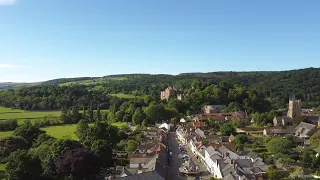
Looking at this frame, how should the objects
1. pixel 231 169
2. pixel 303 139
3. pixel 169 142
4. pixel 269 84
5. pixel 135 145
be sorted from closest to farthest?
pixel 231 169, pixel 135 145, pixel 303 139, pixel 169 142, pixel 269 84

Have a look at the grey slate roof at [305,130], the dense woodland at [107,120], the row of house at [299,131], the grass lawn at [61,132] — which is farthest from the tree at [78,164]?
the grey slate roof at [305,130]

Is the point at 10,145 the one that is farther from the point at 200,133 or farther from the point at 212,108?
the point at 212,108

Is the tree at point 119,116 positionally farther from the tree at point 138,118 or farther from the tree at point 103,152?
the tree at point 103,152

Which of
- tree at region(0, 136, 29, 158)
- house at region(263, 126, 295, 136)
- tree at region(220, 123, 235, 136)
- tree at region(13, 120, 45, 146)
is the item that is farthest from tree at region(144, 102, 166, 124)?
tree at region(0, 136, 29, 158)

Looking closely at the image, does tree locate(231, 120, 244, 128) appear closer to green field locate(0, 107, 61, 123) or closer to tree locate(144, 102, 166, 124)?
tree locate(144, 102, 166, 124)

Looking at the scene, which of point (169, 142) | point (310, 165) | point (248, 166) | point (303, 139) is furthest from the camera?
point (169, 142)

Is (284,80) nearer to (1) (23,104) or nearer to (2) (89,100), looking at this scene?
(2) (89,100)

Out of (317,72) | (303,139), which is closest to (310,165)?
(303,139)
